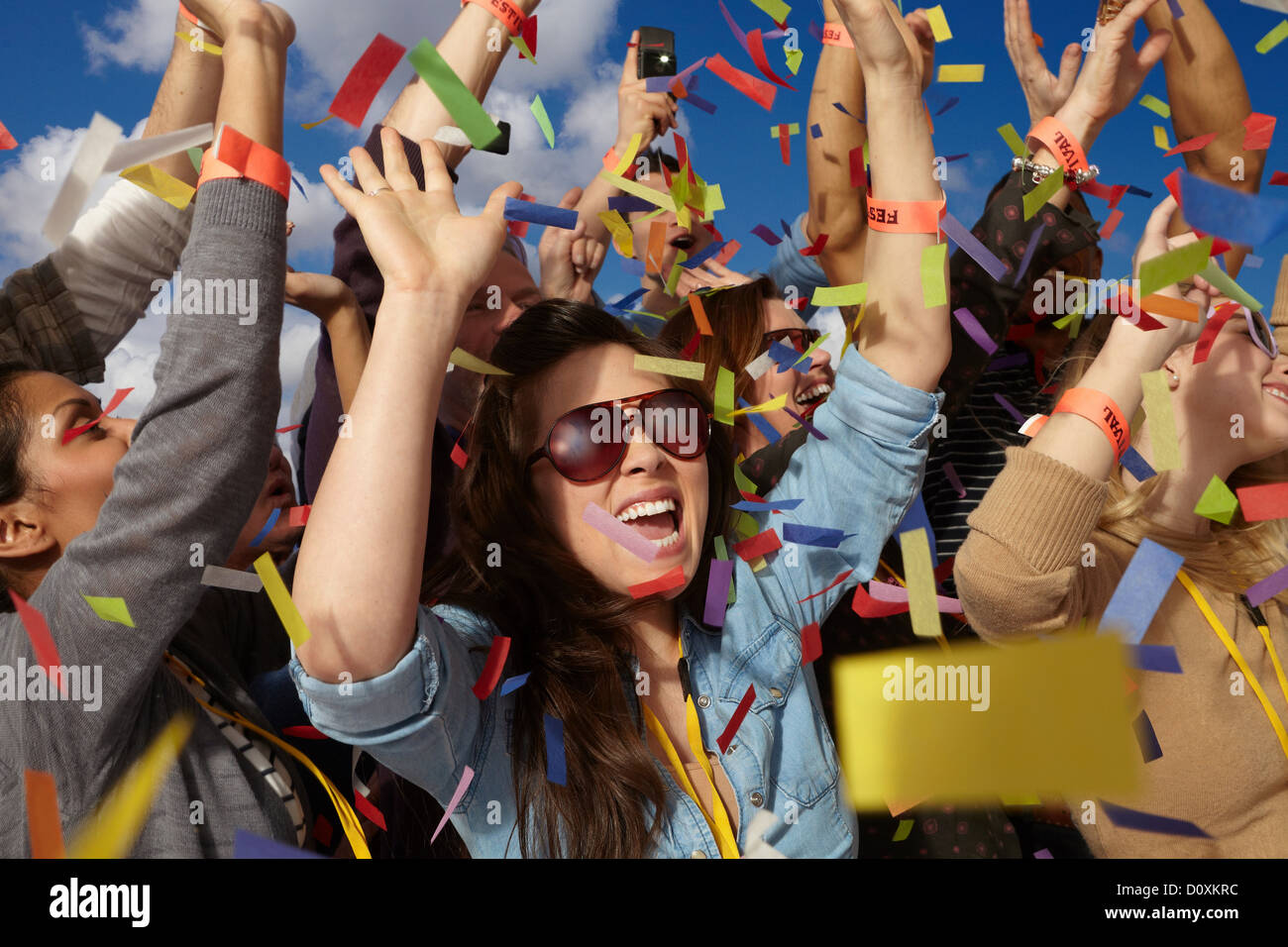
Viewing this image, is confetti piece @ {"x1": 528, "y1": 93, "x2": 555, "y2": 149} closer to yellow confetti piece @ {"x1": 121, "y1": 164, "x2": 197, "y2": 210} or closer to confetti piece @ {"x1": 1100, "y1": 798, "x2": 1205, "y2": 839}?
yellow confetti piece @ {"x1": 121, "y1": 164, "x2": 197, "y2": 210}

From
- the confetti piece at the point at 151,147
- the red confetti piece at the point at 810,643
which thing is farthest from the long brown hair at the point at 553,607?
the confetti piece at the point at 151,147

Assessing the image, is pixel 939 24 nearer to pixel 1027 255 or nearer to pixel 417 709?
pixel 1027 255

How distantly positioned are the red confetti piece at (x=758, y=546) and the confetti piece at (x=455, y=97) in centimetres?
87

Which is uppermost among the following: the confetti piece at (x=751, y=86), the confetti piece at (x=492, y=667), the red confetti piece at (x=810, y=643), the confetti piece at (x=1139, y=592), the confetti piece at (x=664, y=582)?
the confetti piece at (x=751, y=86)

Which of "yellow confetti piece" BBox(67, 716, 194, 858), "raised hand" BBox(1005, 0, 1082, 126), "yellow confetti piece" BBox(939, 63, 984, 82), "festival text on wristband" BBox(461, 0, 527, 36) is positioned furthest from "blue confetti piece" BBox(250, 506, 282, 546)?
"raised hand" BBox(1005, 0, 1082, 126)

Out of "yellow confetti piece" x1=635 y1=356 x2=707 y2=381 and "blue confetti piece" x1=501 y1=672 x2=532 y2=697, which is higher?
"yellow confetti piece" x1=635 y1=356 x2=707 y2=381

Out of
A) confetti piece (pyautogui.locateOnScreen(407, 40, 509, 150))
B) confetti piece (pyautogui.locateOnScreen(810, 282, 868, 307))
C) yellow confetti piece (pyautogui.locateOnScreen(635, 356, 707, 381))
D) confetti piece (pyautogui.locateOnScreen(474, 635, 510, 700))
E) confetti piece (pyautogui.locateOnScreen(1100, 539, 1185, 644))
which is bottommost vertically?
confetti piece (pyautogui.locateOnScreen(474, 635, 510, 700))

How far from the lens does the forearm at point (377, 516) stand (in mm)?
1117

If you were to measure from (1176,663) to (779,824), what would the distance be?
89cm

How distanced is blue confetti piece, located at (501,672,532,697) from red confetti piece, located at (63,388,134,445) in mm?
867

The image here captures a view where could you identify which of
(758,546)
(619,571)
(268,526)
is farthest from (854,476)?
(268,526)

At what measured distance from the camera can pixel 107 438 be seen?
1601mm

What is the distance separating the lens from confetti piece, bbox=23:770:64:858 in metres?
1.34

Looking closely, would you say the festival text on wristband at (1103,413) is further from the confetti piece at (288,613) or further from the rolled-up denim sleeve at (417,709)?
the confetti piece at (288,613)
